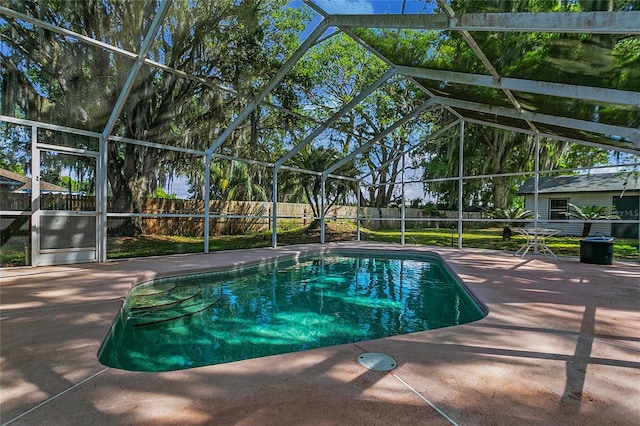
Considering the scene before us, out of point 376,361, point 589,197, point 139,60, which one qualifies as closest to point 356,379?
point 376,361

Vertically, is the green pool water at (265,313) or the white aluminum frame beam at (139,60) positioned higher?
the white aluminum frame beam at (139,60)

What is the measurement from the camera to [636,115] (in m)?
4.89

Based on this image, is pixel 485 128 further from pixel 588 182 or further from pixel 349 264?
pixel 349 264

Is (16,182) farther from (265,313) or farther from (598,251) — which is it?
(598,251)

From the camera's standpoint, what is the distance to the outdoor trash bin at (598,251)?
21.7 ft

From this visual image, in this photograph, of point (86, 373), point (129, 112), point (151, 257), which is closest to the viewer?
point (86, 373)

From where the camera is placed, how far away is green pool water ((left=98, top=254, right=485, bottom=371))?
9.27ft

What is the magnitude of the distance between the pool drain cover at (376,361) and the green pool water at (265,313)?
98cm

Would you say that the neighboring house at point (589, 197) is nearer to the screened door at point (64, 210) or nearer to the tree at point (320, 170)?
the tree at point (320, 170)

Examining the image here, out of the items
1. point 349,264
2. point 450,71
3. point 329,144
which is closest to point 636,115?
point 450,71

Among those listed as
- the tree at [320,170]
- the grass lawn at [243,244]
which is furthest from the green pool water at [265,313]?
the tree at [320,170]

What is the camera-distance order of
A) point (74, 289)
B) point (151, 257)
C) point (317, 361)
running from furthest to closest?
point (151, 257), point (74, 289), point (317, 361)

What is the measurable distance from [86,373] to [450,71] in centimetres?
649

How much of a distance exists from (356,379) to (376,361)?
29 cm
